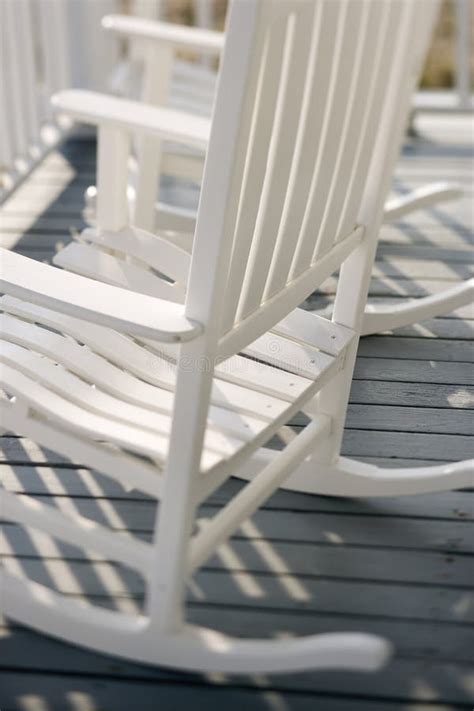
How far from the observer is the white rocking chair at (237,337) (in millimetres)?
1256

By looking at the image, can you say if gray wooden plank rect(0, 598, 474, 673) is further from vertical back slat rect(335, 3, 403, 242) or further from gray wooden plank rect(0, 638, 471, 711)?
vertical back slat rect(335, 3, 403, 242)

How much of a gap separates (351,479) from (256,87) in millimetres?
826

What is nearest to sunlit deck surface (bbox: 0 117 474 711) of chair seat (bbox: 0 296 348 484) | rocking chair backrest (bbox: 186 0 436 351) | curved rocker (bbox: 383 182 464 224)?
chair seat (bbox: 0 296 348 484)

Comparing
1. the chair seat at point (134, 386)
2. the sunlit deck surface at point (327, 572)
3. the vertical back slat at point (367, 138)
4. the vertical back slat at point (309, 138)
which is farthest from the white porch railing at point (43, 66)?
the vertical back slat at point (309, 138)

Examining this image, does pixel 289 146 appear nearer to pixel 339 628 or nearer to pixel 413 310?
pixel 339 628

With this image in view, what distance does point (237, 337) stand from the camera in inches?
55.0

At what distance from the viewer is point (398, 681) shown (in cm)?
144

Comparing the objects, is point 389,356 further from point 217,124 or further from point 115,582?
point 217,124

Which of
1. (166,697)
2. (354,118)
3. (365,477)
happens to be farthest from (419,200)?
(166,697)

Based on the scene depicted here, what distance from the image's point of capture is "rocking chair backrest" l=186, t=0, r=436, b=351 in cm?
118

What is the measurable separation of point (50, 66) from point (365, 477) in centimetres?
238

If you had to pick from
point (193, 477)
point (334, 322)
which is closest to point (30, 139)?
point (334, 322)

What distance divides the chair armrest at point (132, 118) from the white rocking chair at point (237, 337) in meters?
0.42

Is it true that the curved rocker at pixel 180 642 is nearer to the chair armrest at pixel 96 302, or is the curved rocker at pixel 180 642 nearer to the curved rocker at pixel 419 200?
the chair armrest at pixel 96 302
